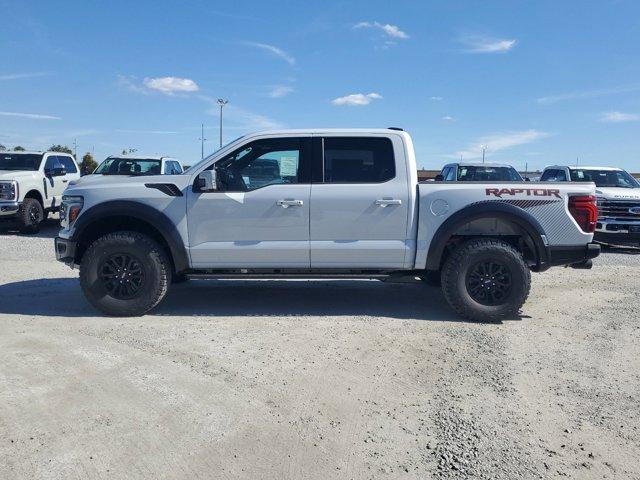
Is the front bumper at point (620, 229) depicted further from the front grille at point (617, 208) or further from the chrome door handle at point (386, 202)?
the chrome door handle at point (386, 202)

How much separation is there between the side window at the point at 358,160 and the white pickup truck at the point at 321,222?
0.04ft

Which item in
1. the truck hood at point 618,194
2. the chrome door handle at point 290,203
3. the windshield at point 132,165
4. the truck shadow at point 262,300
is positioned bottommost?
the truck shadow at point 262,300

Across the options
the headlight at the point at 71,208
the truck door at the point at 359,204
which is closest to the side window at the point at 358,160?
the truck door at the point at 359,204

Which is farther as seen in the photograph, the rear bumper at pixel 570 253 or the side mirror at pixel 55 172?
the side mirror at pixel 55 172

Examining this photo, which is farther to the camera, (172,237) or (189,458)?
(172,237)

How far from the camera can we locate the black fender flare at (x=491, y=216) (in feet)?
18.1

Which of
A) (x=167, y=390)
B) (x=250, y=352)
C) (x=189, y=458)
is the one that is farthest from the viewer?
(x=250, y=352)

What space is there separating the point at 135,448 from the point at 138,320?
8.98 feet

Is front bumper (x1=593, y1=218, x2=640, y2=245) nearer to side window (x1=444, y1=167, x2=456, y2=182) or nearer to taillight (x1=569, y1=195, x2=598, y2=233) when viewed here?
side window (x1=444, y1=167, x2=456, y2=182)

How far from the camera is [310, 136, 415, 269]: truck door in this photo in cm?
555

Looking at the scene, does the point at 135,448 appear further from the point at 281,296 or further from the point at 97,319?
the point at 281,296

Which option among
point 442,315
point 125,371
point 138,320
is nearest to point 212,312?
point 138,320

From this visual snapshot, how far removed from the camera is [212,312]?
5.96 meters

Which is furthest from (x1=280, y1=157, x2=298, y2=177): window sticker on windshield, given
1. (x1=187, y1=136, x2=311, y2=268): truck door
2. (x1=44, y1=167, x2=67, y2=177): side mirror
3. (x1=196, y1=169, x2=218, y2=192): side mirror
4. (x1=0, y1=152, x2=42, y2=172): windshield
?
(x1=0, y1=152, x2=42, y2=172): windshield
